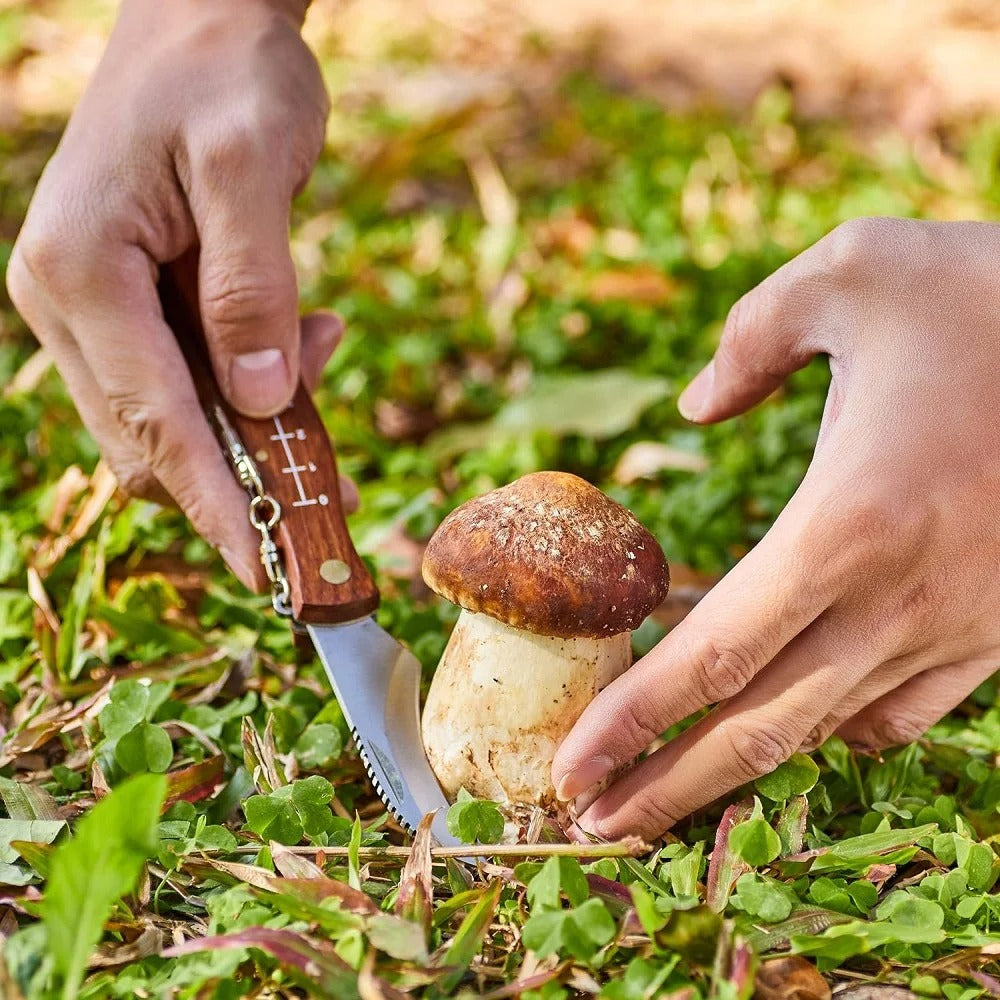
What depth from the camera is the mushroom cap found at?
1815mm

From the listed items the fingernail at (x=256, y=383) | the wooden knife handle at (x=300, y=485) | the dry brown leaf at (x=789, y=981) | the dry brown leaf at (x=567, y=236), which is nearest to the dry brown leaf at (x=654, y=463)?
the wooden knife handle at (x=300, y=485)

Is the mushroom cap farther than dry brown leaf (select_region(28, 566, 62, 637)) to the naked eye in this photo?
No

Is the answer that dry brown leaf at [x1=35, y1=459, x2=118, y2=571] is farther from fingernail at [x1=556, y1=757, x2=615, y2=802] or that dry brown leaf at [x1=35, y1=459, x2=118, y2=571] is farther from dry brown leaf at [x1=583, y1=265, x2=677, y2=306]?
dry brown leaf at [x1=583, y1=265, x2=677, y2=306]

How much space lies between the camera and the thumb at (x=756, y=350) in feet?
6.73

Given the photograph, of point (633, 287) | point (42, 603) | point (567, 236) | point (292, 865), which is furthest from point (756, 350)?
point (567, 236)

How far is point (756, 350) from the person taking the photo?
83.0 inches

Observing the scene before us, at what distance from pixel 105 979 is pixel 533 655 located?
33.6 inches

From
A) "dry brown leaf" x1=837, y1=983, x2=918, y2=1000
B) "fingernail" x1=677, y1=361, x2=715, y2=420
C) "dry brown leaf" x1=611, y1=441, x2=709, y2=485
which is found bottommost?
"dry brown leaf" x1=837, y1=983, x2=918, y2=1000

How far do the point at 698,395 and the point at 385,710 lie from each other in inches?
36.1

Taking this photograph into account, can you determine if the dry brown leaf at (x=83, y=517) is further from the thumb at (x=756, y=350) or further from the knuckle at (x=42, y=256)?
the thumb at (x=756, y=350)

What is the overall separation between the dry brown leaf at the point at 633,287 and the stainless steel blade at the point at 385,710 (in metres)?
2.57

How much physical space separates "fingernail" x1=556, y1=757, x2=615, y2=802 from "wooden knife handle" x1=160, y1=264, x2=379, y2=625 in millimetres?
568

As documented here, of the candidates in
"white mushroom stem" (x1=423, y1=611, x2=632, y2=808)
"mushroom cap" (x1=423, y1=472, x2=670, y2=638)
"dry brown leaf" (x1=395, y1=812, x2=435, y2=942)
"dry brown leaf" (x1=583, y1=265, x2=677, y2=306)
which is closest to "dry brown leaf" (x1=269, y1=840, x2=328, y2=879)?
"dry brown leaf" (x1=395, y1=812, x2=435, y2=942)

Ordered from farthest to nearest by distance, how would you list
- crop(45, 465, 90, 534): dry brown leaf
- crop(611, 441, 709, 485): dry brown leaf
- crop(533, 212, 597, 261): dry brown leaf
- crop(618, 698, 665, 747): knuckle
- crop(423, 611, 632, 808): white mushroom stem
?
1. crop(533, 212, 597, 261): dry brown leaf
2. crop(611, 441, 709, 485): dry brown leaf
3. crop(45, 465, 90, 534): dry brown leaf
4. crop(423, 611, 632, 808): white mushroom stem
5. crop(618, 698, 665, 747): knuckle
